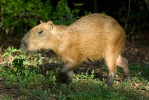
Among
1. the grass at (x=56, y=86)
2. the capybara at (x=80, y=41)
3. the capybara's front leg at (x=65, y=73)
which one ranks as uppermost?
the capybara at (x=80, y=41)

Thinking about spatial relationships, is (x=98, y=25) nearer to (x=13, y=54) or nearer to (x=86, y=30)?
(x=86, y=30)

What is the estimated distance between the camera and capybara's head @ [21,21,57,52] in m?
6.36

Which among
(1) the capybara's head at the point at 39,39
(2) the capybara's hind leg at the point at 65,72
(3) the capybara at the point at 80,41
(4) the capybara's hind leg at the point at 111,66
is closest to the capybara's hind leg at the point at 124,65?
(3) the capybara at the point at 80,41

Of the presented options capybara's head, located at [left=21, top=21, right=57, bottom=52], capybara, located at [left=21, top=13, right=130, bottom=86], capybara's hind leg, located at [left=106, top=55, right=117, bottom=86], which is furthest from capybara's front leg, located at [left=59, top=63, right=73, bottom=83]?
capybara's hind leg, located at [left=106, top=55, right=117, bottom=86]

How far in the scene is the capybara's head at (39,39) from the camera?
6.36 metres

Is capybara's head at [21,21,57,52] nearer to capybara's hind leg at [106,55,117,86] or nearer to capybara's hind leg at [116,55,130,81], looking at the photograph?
capybara's hind leg at [106,55,117,86]

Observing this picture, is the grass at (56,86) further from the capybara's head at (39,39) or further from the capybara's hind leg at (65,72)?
the capybara's head at (39,39)

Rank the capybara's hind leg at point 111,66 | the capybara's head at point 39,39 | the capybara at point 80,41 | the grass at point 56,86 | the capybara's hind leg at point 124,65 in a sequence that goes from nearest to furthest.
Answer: the grass at point 56,86
the capybara's head at point 39,39
the capybara at point 80,41
the capybara's hind leg at point 111,66
the capybara's hind leg at point 124,65

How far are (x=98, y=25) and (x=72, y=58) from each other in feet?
2.53

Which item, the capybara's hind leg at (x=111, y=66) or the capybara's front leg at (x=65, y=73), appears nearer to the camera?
the capybara's front leg at (x=65, y=73)

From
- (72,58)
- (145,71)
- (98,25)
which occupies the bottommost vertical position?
(145,71)

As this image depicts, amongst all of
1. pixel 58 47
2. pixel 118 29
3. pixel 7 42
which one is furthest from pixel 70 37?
pixel 7 42

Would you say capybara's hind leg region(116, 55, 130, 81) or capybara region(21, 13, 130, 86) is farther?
capybara's hind leg region(116, 55, 130, 81)

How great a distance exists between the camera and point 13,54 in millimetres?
8422
